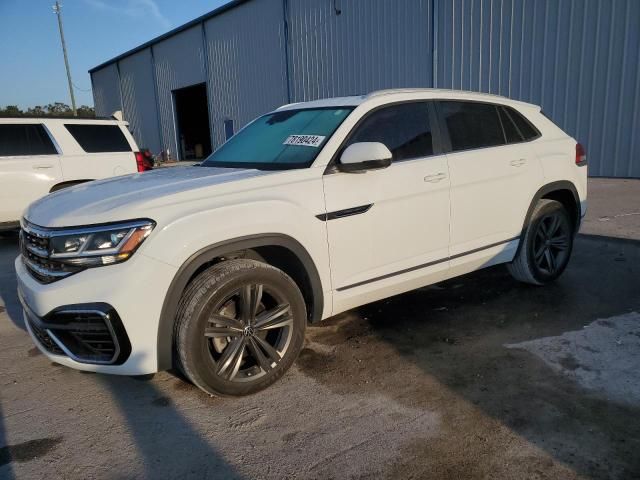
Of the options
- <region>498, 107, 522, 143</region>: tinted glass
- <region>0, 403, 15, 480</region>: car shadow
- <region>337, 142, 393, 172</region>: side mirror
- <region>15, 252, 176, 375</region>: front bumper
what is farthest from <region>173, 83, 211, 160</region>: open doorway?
<region>0, 403, 15, 480</region>: car shadow

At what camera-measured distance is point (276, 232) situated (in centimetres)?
294

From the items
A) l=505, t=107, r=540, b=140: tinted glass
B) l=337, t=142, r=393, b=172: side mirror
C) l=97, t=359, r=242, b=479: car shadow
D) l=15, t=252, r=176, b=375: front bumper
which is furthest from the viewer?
l=505, t=107, r=540, b=140: tinted glass

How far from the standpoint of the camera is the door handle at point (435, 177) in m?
3.59

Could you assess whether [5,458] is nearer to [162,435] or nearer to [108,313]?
[162,435]

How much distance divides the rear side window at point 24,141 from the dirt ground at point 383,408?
398cm

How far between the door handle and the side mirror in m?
0.53

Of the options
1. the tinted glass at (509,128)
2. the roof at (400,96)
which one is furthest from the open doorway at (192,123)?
the tinted glass at (509,128)

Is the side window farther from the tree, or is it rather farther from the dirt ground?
the tree

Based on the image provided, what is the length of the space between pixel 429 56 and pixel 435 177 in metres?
11.0

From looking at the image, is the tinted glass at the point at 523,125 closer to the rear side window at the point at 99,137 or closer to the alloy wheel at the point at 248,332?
the alloy wheel at the point at 248,332

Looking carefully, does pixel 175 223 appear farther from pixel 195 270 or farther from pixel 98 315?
pixel 98 315

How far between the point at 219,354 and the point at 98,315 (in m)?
0.76

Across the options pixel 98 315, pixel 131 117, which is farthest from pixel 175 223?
pixel 131 117

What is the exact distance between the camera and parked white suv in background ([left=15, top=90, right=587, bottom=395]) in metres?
2.61
